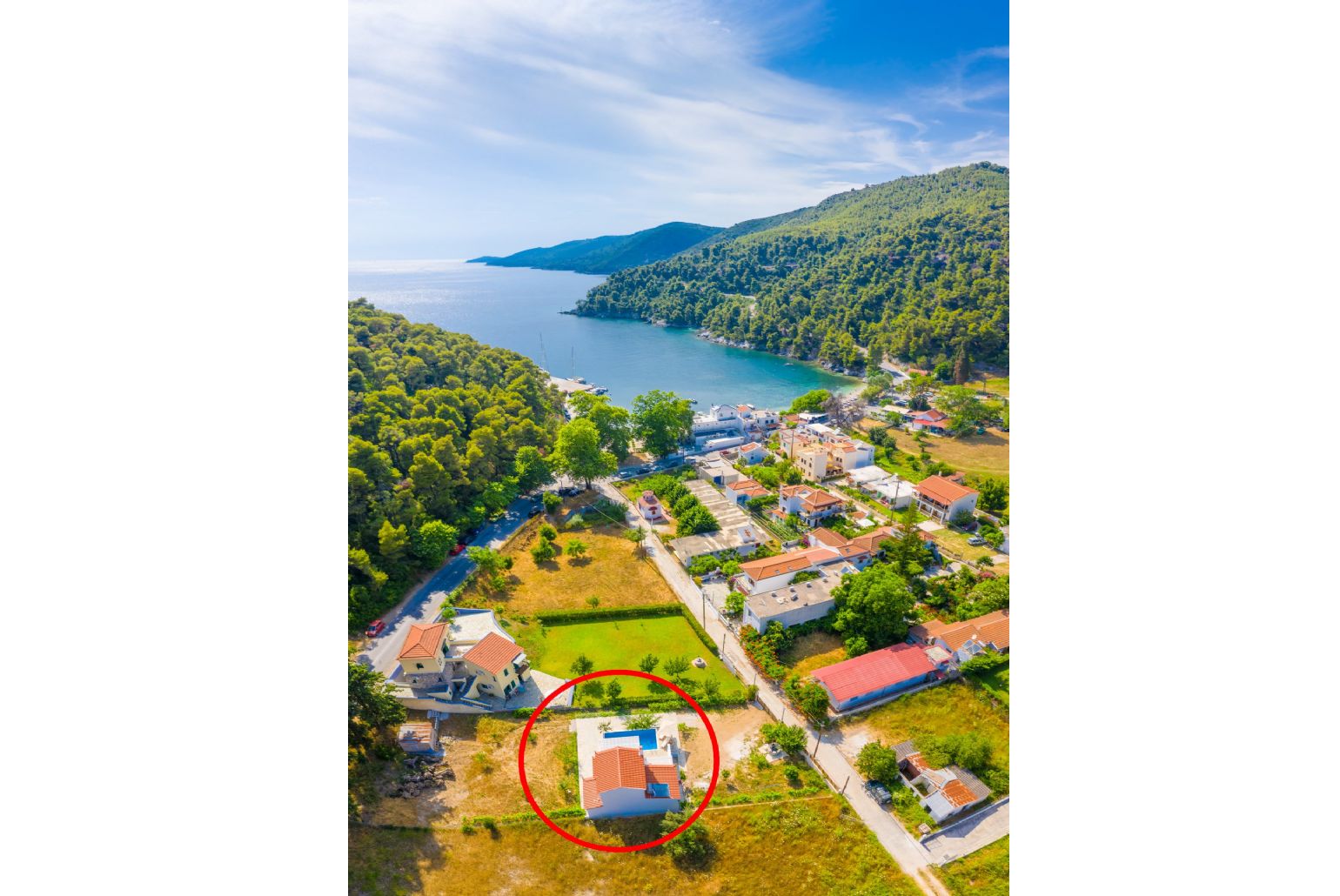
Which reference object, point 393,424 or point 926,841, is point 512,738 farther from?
point 393,424

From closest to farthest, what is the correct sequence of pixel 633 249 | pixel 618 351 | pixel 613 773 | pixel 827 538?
pixel 613 773, pixel 827 538, pixel 618 351, pixel 633 249

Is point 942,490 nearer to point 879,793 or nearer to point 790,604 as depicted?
point 790,604

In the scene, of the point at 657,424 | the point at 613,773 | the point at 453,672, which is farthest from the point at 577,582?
the point at 657,424

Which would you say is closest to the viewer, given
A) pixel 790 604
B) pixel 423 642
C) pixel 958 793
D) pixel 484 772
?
pixel 958 793

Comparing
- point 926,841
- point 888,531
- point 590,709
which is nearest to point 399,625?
point 590,709

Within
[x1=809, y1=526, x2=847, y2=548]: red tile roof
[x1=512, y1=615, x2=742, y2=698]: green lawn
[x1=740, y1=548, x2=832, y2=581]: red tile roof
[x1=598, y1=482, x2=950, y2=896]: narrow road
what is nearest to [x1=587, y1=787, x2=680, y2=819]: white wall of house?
[x1=512, y1=615, x2=742, y2=698]: green lawn

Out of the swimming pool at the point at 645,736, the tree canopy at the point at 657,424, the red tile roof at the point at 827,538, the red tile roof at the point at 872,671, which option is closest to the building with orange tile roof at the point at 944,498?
the red tile roof at the point at 827,538
